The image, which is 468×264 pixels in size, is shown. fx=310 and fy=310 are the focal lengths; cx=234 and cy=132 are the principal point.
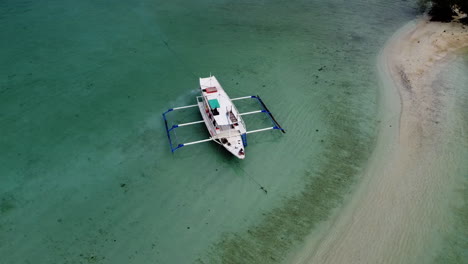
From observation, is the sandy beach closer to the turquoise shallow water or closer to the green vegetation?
the turquoise shallow water

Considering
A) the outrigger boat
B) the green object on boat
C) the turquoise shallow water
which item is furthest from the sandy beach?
the green object on boat

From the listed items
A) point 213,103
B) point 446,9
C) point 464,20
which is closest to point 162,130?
point 213,103

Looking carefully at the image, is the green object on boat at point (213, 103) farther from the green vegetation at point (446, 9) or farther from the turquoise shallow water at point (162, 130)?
the green vegetation at point (446, 9)

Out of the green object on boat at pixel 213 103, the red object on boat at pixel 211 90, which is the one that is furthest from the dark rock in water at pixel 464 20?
the green object on boat at pixel 213 103

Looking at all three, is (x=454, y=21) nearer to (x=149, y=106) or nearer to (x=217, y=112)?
(x=217, y=112)

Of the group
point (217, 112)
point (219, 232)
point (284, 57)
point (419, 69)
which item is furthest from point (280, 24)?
point (219, 232)
